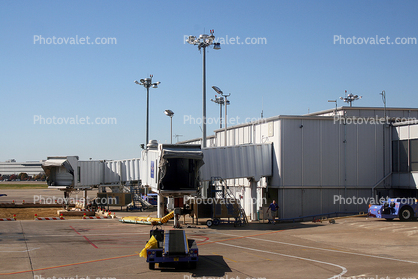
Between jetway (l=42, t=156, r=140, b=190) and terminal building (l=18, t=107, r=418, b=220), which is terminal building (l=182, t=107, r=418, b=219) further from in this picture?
jetway (l=42, t=156, r=140, b=190)

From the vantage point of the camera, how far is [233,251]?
19734 mm

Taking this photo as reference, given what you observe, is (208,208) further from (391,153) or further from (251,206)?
(391,153)

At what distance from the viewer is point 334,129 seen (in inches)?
1448

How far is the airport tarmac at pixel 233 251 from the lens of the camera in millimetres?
14922

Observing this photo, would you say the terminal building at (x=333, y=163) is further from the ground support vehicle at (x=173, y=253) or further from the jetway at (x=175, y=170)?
the ground support vehicle at (x=173, y=253)

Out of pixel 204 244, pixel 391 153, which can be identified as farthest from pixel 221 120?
pixel 204 244

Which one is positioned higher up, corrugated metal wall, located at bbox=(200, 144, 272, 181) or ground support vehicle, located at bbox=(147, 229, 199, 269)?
corrugated metal wall, located at bbox=(200, 144, 272, 181)

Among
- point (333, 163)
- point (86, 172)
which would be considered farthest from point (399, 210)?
point (86, 172)

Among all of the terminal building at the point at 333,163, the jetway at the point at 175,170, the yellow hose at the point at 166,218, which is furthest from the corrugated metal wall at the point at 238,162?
the yellow hose at the point at 166,218

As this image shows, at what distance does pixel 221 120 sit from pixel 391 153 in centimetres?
2697

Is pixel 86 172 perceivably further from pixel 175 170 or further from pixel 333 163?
pixel 333 163

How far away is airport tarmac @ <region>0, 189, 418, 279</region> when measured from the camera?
49.0ft

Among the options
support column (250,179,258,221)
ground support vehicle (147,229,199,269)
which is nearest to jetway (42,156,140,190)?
support column (250,179,258,221)

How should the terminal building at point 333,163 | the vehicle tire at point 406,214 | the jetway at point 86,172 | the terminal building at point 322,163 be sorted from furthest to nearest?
1. the jetway at point 86,172
2. the terminal building at point 333,163
3. the terminal building at point 322,163
4. the vehicle tire at point 406,214
